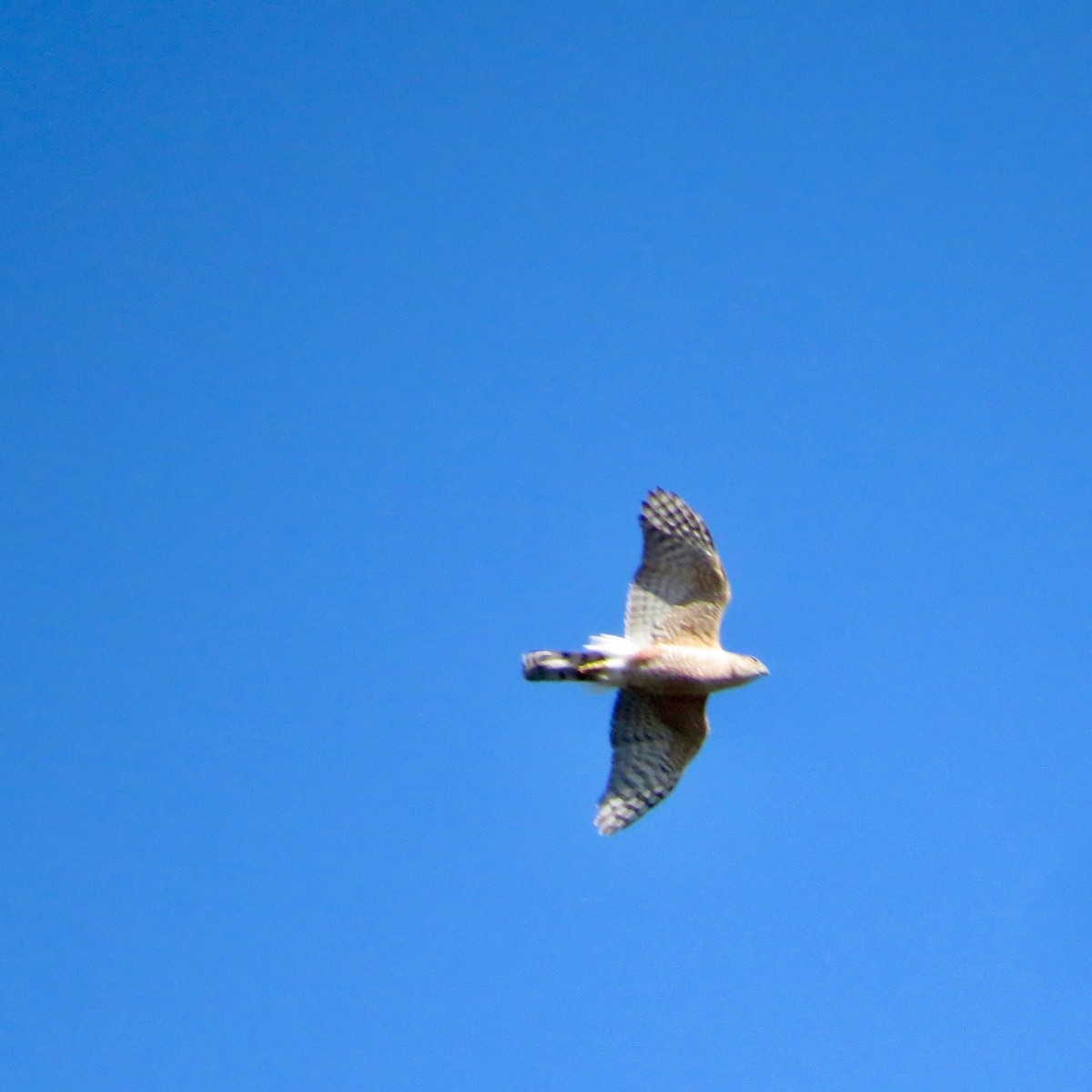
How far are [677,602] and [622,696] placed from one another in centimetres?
148

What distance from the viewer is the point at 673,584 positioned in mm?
19203

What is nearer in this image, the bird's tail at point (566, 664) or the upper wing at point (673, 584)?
the bird's tail at point (566, 664)

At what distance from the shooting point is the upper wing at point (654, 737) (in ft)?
61.3

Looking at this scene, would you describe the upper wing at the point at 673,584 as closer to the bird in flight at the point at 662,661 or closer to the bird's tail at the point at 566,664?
the bird in flight at the point at 662,661

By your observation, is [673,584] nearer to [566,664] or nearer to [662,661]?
[662,661]

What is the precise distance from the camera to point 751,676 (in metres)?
19.0

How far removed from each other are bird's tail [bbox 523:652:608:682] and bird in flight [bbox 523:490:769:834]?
0.01 m

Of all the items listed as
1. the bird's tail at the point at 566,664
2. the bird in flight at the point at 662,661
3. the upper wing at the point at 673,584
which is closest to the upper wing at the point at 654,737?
the bird in flight at the point at 662,661

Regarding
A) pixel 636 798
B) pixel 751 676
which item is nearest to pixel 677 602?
pixel 751 676

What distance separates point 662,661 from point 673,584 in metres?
1.16

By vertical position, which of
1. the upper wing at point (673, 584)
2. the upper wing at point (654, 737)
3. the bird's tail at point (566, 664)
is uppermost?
the upper wing at point (673, 584)

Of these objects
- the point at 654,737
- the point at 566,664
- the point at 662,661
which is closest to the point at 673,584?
the point at 662,661

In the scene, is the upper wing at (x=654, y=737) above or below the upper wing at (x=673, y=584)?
below

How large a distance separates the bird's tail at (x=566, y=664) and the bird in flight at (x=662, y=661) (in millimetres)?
12
